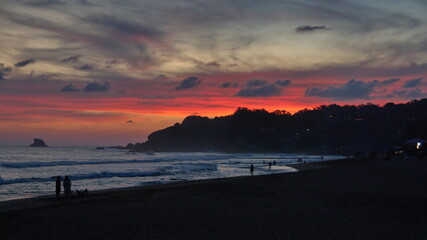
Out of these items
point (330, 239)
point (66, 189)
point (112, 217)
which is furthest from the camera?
point (66, 189)

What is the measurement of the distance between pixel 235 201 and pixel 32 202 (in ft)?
38.3

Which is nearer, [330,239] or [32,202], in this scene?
[330,239]

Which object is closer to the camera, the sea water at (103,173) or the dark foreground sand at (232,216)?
the dark foreground sand at (232,216)

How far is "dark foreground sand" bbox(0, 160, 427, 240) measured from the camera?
1234cm

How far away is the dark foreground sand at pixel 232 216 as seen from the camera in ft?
40.5

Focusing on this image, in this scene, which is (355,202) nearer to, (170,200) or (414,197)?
(414,197)

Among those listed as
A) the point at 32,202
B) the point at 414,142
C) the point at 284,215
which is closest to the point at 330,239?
the point at 284,215

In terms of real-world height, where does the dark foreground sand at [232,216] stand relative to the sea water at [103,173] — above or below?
above

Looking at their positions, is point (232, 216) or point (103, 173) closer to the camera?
point (232, 216)

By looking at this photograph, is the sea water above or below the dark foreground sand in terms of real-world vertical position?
below

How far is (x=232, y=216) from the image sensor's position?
15.4 metres

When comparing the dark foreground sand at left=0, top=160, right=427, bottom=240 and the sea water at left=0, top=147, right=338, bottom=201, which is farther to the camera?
the sea water at left=0, top=147, right=338, bottom=201

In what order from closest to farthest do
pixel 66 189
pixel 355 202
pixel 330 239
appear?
pixel 330 239
pixel 355 202
pixel 66 189

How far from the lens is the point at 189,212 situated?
658 inches
